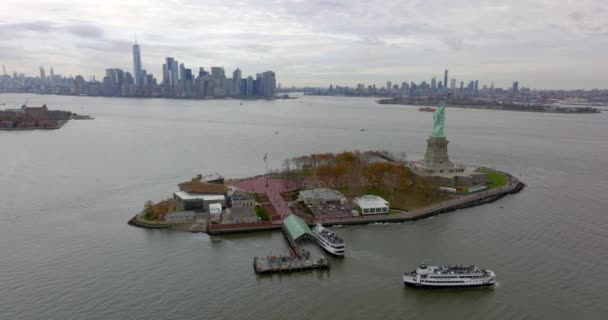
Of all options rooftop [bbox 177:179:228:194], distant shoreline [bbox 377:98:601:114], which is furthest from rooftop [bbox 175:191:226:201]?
distant shoreline [bbox 377:98:601:114]

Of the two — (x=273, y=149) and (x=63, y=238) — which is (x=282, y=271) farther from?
(x=273, y=149)

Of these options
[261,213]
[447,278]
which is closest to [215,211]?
[261,213]

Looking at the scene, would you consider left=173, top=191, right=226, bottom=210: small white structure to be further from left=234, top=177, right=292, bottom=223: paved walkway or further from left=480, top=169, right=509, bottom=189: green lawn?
left=480, top=169, right=509, bottom=189: green lawn

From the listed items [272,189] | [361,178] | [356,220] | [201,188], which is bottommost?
[356,220]

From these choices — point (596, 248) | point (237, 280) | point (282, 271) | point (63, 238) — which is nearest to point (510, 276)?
point (596, 248)

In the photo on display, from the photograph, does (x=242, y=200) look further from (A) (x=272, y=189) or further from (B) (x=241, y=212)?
(A) (x=272, y=189)

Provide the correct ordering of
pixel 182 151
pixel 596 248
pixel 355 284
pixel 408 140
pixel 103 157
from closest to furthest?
pixel 355 284 → pixel 596 248 → pixel 103 157 → pixel 182 151 → pixel 408 140

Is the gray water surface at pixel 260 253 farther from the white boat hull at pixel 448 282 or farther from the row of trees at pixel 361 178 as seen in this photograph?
the row of trees at pixel 361 178
